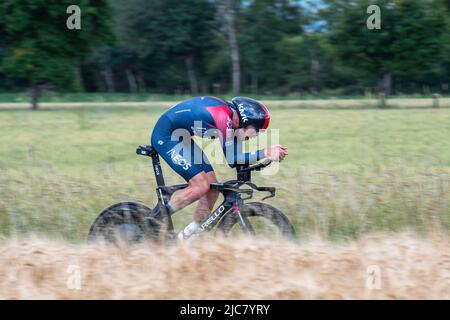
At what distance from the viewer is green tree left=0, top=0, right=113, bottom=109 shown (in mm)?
40562

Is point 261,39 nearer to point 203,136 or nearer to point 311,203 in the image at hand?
point 311,203

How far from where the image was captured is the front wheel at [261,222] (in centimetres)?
652

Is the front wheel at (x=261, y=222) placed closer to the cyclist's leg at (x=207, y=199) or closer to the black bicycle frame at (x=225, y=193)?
the black bicycle frame at (x=225, y=193)

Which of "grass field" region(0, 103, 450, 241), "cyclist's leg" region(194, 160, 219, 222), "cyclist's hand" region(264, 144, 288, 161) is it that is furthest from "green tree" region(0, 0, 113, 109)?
"cyclist's hand" region(264, 144, 288, 161)

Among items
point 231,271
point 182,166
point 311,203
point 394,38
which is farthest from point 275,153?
point 394,38

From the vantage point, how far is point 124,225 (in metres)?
6.74

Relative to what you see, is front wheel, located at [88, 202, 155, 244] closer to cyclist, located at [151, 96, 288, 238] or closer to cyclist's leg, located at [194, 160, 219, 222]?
cyclist, located at [151, 96, 288, 238]

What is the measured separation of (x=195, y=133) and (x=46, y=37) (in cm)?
3622

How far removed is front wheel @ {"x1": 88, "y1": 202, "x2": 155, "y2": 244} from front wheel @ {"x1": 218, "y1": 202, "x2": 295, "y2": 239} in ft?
2.14

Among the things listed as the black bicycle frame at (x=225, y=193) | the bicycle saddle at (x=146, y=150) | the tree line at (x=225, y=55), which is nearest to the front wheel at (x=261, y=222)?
the black bicycle frame at (x=225, y=193)
